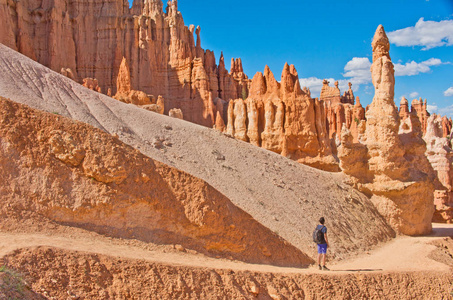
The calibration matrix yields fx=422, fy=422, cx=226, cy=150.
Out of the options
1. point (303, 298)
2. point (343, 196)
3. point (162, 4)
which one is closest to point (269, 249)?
point (303, 298)

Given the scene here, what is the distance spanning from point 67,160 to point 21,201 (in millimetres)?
1220

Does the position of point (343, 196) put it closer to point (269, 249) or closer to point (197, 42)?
point (269, 249)

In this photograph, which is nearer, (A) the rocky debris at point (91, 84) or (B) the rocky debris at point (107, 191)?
(B) the rocky debris at point (107, 191)

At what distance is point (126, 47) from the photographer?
5166cm

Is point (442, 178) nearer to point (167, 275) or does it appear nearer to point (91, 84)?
point (167, 275)

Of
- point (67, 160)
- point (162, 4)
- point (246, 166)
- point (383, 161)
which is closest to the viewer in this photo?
point (67, 160)

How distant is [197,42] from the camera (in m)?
62.0

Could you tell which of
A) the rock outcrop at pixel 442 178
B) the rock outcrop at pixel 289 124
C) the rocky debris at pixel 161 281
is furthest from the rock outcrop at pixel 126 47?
the rocky debris at pixel 161 281

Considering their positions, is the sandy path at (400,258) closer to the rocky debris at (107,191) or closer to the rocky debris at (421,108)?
the rocky debris at (107,191)

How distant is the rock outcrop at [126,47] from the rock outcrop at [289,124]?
15530 millimetres

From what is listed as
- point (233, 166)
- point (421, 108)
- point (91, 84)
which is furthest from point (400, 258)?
point (421, 108)

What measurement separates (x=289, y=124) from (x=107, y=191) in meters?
21.8

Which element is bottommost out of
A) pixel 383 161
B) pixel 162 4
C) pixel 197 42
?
pixel 383 161

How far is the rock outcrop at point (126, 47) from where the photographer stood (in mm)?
45344
